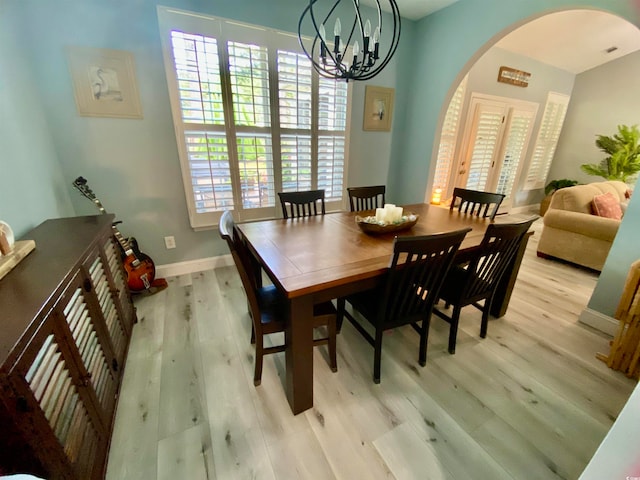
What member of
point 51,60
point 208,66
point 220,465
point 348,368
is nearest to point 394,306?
point 348,368

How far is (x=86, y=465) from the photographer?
0.95 m

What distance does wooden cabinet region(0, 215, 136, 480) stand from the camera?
72 centimetres

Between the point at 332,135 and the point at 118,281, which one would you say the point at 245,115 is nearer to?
the point at 332,135

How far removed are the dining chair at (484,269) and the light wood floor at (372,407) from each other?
12.9 inches

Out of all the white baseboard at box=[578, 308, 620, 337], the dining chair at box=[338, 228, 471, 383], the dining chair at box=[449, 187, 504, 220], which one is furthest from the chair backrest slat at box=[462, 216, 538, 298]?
the white baseboard at box=[578, 308, 620, 337]

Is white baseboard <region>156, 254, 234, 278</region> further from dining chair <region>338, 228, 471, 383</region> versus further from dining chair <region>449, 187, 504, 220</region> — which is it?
dining chair <region>449, 187, 504, 220</region>

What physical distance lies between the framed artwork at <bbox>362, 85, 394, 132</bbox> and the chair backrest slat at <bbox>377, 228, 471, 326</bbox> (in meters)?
2.29

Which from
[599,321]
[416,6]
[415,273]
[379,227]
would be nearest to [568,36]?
[416,6]

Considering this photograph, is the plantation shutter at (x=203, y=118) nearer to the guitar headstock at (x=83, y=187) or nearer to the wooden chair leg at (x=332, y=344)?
the guitar headstock at (x=83, y=187)

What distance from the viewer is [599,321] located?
2.02 metres

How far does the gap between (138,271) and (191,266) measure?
1.77 ft

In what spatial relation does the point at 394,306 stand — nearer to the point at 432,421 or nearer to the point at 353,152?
the point at 432,421

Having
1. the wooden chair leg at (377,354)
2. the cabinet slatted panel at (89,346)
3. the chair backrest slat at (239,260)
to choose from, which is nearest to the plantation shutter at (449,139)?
the wooden chair leg at (377,354)

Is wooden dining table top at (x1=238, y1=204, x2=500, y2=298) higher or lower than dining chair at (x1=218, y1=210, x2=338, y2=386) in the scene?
higher
